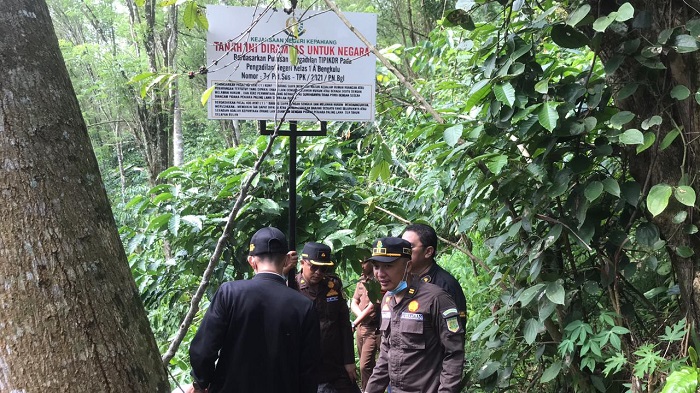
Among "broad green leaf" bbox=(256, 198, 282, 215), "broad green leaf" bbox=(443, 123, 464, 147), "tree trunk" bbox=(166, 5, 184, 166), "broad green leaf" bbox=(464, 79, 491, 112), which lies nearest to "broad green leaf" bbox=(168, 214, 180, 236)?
"broad green leaf" bbox=(256, 198, 282, 215)

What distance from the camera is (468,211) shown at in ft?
11.3

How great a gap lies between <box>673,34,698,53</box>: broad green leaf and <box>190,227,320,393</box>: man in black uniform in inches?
79.0

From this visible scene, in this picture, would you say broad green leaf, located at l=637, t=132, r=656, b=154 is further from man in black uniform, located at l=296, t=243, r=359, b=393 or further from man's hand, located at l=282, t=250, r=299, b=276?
man in black uniform, located at l=296, t=243, r=359, b=393

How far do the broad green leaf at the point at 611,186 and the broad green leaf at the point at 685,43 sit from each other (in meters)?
0.60

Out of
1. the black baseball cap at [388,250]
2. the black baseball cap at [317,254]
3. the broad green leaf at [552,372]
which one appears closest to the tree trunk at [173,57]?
the black baseball cap at [317,254]

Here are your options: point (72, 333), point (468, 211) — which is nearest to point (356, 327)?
point (468, 211)

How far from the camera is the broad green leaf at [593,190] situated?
2.55 meters

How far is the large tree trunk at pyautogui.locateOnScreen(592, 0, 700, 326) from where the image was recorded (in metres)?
2.63

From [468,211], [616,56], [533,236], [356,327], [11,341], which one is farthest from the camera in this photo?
[356,327]

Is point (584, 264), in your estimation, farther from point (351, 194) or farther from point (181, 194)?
point (181, 194)

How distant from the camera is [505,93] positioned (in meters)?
2.66

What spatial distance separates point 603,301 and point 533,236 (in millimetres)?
591

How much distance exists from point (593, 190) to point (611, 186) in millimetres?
75

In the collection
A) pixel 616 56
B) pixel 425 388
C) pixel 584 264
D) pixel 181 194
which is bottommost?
pixel 425 388
